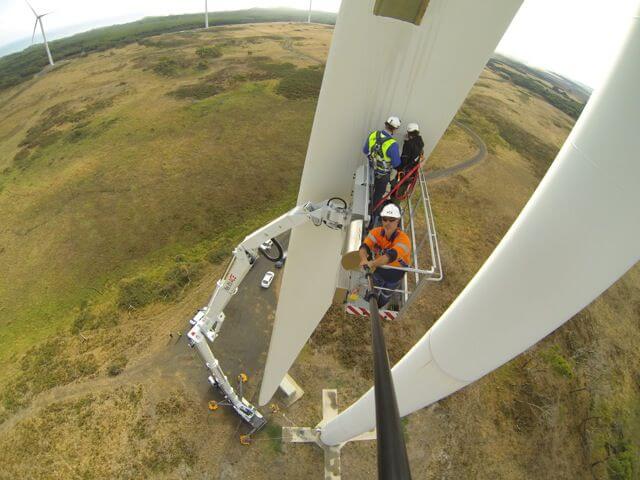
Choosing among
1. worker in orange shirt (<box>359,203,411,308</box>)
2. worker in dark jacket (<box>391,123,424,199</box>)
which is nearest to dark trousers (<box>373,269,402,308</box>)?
worker in orange shirt (<box>359,203,411,308</box>)

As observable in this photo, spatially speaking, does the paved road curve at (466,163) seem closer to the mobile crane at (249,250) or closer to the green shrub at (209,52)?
the mobile crane at (249,250)

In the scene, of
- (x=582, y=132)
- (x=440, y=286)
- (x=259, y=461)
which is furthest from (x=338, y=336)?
(x=582, y=132)

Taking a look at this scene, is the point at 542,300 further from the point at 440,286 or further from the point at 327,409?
the point at 440,286

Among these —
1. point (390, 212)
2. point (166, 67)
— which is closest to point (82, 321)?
point (390, 212)

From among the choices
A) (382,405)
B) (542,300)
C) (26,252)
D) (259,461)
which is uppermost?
(382,405)

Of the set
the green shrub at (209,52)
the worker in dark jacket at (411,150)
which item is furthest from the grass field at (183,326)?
the green shrub at (209,52)
